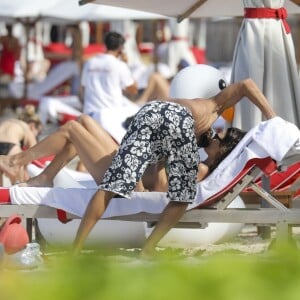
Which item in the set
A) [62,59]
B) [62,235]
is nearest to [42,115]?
[62,59]

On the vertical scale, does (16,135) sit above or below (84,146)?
below

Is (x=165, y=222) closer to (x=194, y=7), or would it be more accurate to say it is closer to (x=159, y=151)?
(x=159, y=151)

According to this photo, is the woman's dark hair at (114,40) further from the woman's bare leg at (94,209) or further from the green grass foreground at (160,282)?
the green grass foreground at (160,282)

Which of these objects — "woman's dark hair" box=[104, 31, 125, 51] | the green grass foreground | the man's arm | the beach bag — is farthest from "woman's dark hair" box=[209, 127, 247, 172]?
the green grass foreground

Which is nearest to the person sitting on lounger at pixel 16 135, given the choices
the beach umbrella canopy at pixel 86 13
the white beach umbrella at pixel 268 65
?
the white beach umbrella at pixel 268 65

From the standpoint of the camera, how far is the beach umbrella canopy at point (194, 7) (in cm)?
884

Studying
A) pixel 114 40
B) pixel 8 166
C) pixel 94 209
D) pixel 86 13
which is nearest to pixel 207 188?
pixel 94 209

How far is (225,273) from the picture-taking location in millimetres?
1518

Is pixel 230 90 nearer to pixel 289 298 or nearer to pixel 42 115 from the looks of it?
pixel 289 298

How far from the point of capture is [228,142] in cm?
658

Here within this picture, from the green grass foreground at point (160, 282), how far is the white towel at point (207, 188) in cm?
440

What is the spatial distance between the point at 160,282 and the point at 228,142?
5108 millimetres

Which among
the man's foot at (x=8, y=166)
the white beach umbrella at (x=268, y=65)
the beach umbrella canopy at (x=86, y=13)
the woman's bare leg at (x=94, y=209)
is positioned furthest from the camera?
the beach umbrella canopy at (x=86, y=13)

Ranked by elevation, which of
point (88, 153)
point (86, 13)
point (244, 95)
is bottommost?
point (88, 153)
